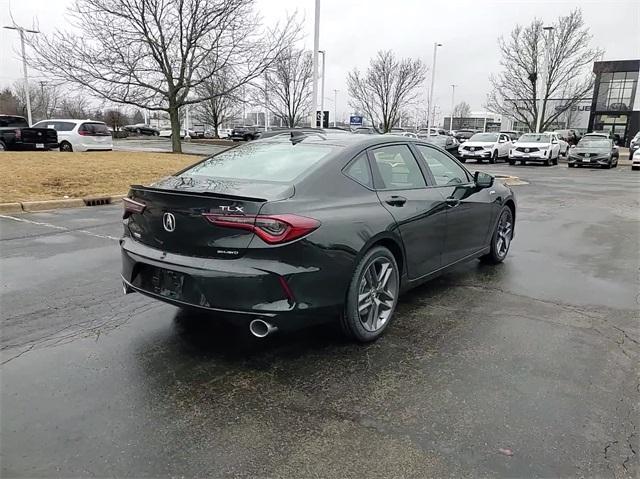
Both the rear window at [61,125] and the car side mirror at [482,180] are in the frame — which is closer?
the car side mirror at [482,180]

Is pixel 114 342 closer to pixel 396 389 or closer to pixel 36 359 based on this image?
pixel 36 359

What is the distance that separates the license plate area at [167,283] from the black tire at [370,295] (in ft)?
3.75

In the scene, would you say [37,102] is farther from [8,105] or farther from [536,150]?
[536,150]

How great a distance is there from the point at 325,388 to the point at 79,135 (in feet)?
75.0

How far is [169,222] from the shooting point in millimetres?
3422

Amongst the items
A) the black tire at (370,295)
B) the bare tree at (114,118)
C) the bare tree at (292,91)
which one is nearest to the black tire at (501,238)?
the black tire at (370,295)

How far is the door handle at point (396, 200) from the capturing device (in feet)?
13.1

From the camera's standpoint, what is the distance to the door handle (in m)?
4.01

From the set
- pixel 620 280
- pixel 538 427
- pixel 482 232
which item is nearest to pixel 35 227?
pixel 482 232

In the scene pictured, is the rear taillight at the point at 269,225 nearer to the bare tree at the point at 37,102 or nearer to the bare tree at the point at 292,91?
the bare tree at the point at 292,91

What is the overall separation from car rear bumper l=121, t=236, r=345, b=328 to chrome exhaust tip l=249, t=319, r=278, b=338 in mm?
38

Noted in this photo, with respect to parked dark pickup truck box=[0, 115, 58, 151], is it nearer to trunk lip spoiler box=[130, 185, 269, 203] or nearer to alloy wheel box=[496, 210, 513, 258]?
trunk lip spoiler box=[130, 185, 269, 203]

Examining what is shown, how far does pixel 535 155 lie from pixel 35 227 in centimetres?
2437

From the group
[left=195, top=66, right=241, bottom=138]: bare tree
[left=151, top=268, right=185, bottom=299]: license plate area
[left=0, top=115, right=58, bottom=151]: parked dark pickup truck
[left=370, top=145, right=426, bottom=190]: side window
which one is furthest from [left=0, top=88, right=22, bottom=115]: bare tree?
[left=151, top=268, right=185, bottom=299]: license plate area
